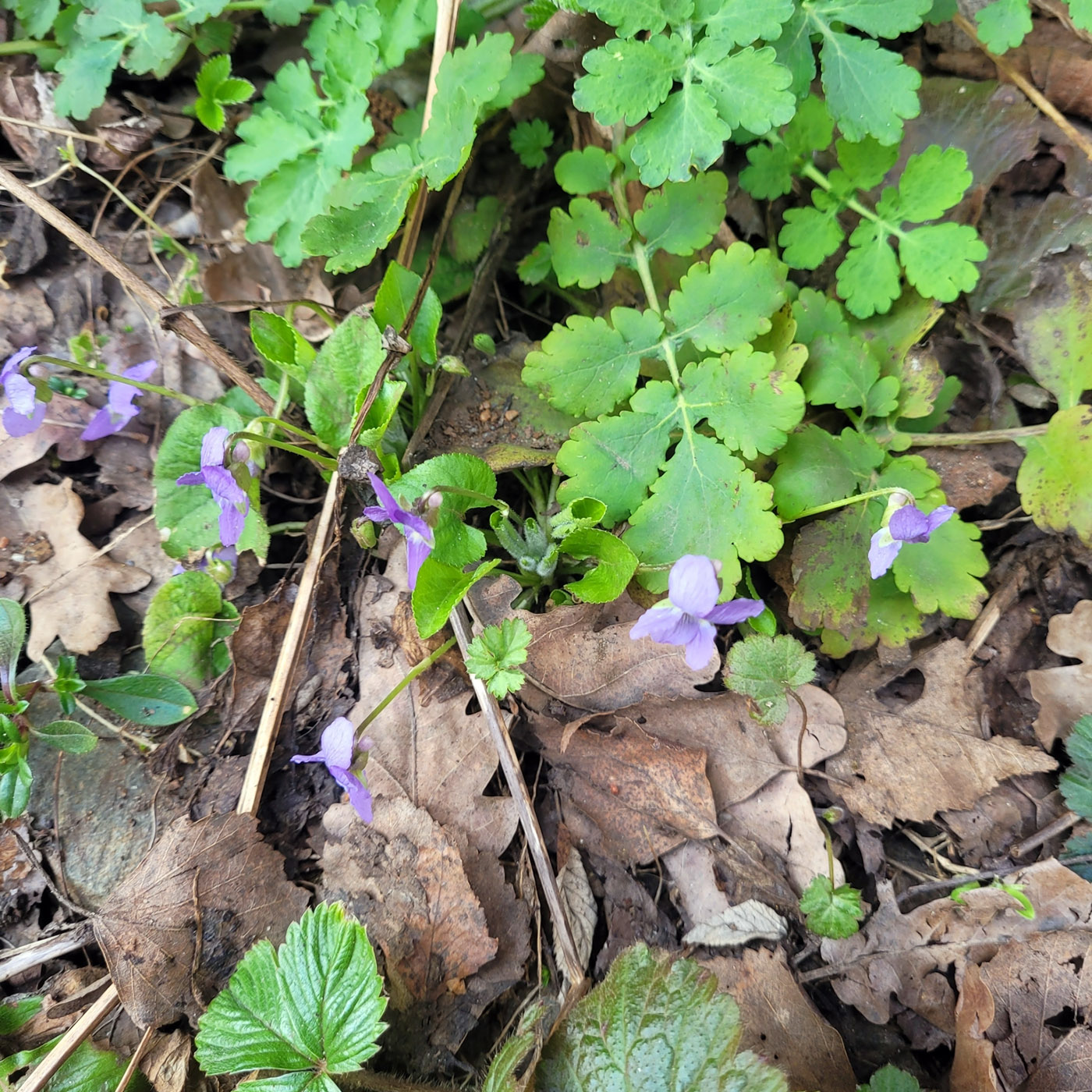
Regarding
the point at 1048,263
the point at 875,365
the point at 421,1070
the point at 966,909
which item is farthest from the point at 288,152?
the point at 966,909

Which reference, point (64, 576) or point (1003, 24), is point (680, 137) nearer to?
point (1003, 24)

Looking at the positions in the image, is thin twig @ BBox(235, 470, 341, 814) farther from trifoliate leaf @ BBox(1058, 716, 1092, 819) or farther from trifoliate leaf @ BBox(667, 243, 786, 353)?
trifoliate leaf @ BBox(1058, 716, 1092, 819)

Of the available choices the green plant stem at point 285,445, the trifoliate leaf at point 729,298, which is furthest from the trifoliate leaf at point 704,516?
the green plant stem at point 285,445

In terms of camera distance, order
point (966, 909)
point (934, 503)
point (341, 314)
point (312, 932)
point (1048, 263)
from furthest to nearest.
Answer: point (341, 314) → point (1048, 263) → point (934, 503) → point (966, 909) → point (312, 932)

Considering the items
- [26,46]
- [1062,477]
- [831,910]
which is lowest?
[831,910]

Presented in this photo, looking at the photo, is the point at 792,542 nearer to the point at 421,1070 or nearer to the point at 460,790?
the point at 460,790

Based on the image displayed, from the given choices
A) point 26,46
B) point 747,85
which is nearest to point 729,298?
point 747,85

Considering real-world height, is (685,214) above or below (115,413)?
above
